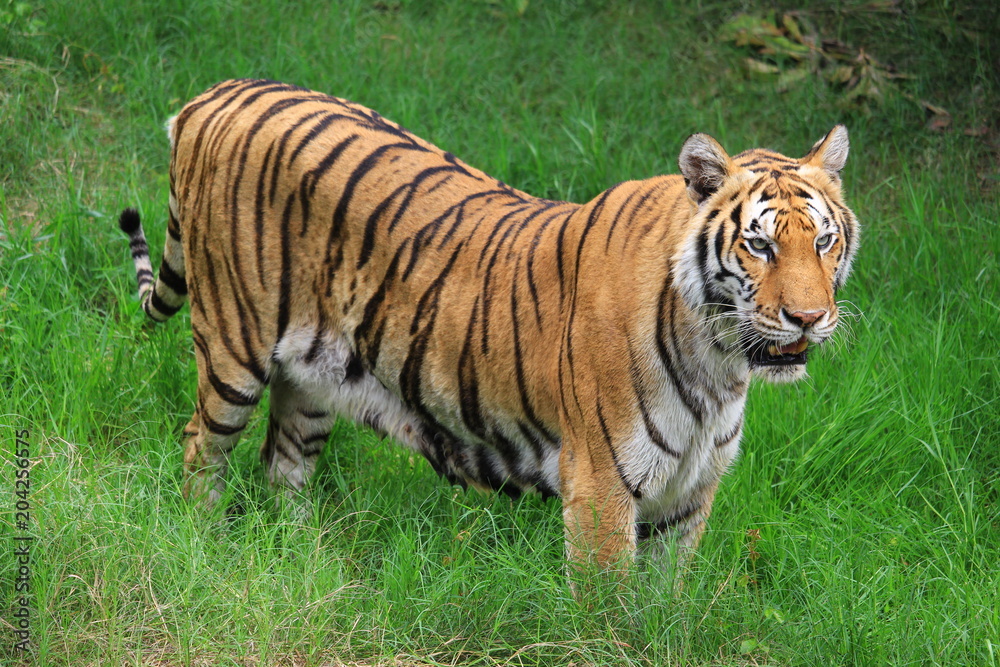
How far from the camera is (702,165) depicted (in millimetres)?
2645

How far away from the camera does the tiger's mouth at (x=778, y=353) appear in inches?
103

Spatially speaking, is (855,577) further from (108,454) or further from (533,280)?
(108,454)

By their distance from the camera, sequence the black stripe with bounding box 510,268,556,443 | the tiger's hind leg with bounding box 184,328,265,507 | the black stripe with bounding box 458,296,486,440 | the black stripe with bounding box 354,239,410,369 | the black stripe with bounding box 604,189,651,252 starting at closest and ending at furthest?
1. the black stripe with bounding box 604,189,651,252
2. the black stripe with bounding box 510,268,556,443
3. the black stripe with bounding box 458,296,486,440
4. the black stripe with bounding box 354,239,410,369
5. the tiger's hind leg with bounding box 184,328,265,507

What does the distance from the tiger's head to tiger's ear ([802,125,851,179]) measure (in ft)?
0.04

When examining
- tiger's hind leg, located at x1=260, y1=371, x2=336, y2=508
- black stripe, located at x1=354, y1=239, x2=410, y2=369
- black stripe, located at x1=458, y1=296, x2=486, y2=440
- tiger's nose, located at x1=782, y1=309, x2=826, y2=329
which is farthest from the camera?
tiger's hind leg, located at x1=260, y1=371, x2=336, y2=508

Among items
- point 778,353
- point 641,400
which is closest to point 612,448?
point 641,400

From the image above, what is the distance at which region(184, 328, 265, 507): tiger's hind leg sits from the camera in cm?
345

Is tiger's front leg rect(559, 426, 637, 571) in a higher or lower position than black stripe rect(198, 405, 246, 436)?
higher

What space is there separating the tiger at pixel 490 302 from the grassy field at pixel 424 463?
25cm

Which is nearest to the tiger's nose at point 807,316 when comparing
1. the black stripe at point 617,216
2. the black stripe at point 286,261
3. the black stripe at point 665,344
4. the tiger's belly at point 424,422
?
the black stripe at point 665,344

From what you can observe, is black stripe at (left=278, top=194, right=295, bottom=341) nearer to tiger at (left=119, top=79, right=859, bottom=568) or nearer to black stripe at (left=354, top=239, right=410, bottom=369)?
tiger at (left=119, top=79, right=859, bottom=568)

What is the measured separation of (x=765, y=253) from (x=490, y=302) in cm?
88

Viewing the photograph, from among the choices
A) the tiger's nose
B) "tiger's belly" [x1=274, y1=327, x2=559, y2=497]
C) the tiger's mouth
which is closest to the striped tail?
"tiger's belly" [x1=274, y1=327, x2=559, y2=497]

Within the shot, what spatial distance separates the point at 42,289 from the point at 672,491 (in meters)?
2.71
